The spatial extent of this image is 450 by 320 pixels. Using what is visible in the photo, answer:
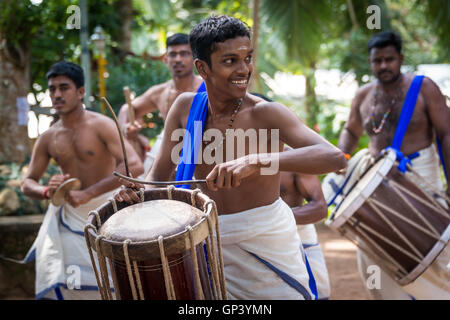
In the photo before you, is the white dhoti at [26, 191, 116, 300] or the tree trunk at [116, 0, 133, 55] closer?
the white dhoti at [26, 191, 116, 300]

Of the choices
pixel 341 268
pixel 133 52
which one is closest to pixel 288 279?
pixel 341 268

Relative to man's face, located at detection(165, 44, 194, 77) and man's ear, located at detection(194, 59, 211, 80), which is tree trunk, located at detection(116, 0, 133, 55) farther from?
man's ear, located at detection(194, 59, 211, 80)

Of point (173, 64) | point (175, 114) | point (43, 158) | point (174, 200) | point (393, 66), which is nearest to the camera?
point (174, 200)

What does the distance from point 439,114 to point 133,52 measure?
8502 mm

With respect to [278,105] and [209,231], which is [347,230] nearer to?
[278,105]

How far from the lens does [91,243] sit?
2.16m

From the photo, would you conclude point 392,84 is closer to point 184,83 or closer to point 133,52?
point 184,83

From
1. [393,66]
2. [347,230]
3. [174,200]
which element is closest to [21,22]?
[393,66]

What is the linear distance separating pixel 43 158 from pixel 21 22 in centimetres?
407

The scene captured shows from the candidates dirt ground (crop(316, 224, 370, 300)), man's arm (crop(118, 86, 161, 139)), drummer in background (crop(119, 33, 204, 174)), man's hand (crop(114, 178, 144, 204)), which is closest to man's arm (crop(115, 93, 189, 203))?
man's hand (crop(114, 178, 144, 204))

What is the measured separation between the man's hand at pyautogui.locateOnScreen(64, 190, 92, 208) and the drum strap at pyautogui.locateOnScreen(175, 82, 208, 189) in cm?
164

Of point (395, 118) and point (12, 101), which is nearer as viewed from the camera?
point (395, 118)

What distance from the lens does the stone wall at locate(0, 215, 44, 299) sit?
237 inches

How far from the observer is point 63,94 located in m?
4.49
